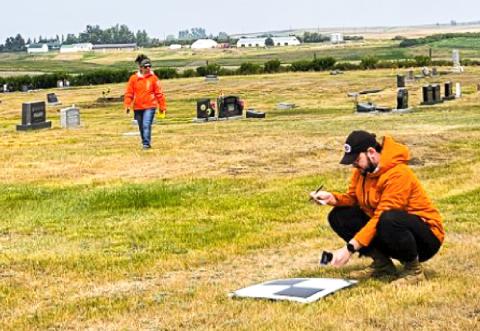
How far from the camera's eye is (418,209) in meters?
7.38

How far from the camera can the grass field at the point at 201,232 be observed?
6.89 meters

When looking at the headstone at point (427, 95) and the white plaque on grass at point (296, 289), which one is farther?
the headstone at point (427, 95)

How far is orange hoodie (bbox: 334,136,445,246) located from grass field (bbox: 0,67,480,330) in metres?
0.56

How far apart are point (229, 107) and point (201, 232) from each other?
23.4 m

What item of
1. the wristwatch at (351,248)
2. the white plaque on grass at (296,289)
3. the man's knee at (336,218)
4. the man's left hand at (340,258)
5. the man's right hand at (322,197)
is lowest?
the white plaque on grass at (296,289)

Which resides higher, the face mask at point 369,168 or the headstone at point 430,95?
the face mask at point 369,168

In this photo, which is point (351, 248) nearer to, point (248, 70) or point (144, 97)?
point (144, 97)

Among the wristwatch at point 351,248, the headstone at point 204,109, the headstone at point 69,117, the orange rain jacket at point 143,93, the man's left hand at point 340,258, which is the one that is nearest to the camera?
the man's left hand at point 340,258

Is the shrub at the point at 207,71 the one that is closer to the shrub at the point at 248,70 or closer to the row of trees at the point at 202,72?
the row of trees at the point at 202,72

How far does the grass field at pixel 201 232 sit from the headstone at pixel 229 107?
30.8 ft

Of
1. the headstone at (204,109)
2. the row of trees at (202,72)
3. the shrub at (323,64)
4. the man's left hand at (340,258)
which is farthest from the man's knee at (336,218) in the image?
the shrub at (323,64)

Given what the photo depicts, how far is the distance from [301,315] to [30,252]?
167 inches

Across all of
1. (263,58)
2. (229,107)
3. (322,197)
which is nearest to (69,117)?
(229,107)

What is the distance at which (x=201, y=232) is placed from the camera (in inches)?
427
